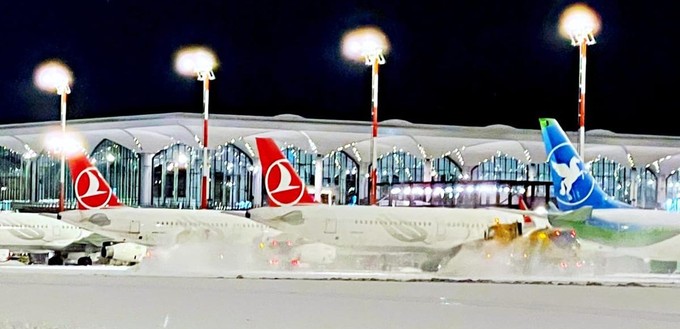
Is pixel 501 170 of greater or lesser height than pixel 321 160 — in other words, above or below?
below

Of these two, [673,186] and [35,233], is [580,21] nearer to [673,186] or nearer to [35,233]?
[35,233]

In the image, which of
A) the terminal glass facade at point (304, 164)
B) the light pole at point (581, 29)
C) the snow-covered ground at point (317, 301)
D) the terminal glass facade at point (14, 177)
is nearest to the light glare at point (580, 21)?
the light pole at point (581, 29)

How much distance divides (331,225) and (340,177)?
137 ft

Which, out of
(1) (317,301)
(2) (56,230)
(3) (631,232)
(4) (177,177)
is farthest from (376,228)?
(4) (177,177)

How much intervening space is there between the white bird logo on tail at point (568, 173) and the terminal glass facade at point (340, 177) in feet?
136

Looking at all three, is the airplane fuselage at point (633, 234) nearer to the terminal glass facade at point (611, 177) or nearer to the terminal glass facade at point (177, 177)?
the terminal glass facade at point (177, 177)

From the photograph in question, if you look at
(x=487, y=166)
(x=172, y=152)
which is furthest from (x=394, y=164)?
(x=172, y=152)

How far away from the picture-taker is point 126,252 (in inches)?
1363

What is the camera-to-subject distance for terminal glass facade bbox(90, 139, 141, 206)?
226ft

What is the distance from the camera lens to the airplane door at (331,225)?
30062 millimetres

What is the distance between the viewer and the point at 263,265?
25953mm

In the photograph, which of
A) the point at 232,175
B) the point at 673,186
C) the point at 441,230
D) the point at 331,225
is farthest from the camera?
the point at 673,186

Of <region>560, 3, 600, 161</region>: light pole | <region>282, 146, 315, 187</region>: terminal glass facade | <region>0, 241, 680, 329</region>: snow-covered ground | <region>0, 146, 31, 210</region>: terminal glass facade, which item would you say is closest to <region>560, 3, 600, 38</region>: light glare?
<region>560, 3, 600, 161</region>: light pole

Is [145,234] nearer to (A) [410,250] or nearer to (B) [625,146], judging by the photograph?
(A) [410,250]
